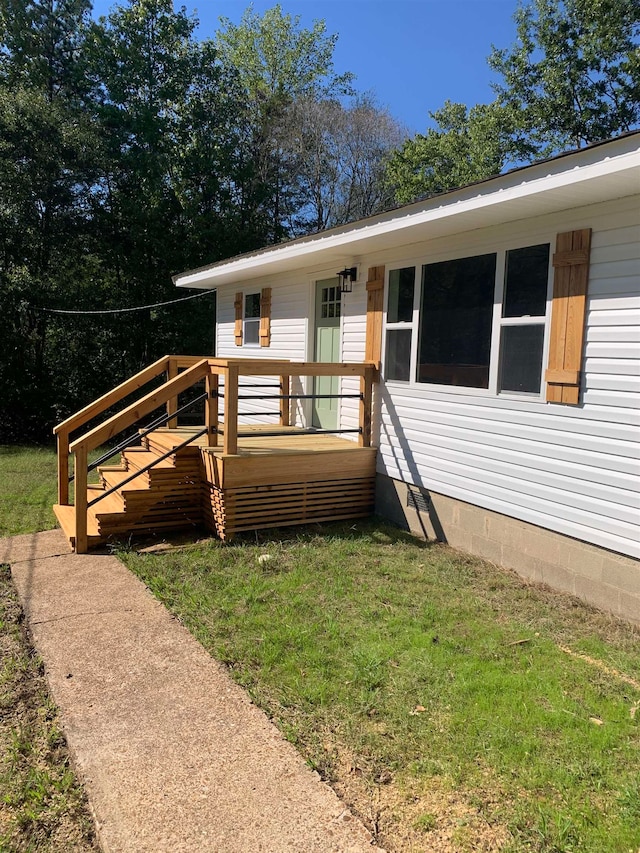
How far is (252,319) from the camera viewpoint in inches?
379

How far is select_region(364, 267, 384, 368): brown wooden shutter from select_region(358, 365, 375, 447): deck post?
160mm

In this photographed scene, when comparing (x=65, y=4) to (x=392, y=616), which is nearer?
(x=392, y=616)

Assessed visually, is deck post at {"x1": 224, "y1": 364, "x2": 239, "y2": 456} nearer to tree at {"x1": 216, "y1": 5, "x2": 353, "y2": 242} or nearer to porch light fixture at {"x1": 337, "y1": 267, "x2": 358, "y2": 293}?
porch light fixture at {"x1": 337, "y1": 267, "x2": 358, "y2": 293}

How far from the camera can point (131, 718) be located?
2.85 m

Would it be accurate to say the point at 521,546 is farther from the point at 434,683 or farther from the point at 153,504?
the point at 153,504

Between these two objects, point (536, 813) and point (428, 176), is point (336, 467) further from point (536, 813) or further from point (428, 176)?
point (428, 176)

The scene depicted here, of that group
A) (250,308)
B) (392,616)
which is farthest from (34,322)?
(392,616)

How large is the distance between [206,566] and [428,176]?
1837 cm

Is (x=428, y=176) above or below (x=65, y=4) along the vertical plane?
below

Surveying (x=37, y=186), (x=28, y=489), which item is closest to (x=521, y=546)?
(x=28, y=489)

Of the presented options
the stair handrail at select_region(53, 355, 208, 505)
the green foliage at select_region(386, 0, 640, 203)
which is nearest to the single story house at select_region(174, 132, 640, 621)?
the stair handrail at select_region(53, 355, 208, 505)

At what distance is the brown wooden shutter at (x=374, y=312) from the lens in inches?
253

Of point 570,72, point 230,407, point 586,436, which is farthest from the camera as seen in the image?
point 570,72

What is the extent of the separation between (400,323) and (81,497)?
11.2 feet
